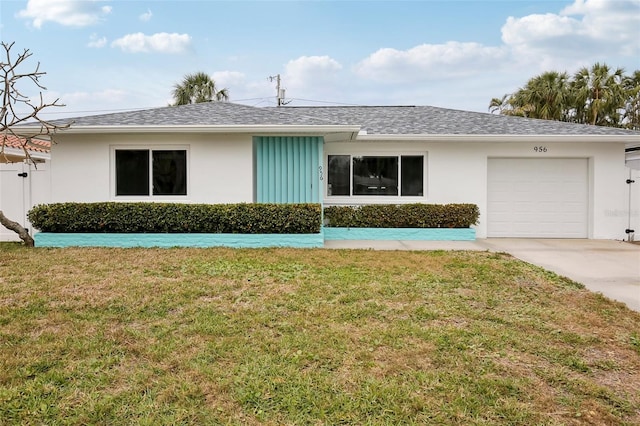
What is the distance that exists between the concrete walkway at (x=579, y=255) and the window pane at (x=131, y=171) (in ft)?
17.3

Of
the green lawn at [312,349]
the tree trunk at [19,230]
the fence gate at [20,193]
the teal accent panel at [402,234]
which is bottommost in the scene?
the green lawn at [312,349]

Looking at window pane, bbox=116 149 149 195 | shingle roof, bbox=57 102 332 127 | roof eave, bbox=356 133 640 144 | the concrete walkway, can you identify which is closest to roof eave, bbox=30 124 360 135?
shingle roof, bbox=57 102 332 127

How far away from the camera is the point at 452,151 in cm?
1177

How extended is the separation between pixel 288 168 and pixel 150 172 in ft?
12.0

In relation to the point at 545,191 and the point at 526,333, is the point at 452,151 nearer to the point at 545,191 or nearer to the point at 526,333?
the point at 545,191

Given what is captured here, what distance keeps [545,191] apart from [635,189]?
2368 mm

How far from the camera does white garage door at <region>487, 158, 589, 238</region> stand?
1177 centimetres

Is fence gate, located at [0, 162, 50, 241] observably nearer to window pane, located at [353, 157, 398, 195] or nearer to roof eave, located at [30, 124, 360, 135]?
roof eave, located at [30, 124, 360, 135]

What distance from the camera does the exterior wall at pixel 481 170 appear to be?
37.9 feet

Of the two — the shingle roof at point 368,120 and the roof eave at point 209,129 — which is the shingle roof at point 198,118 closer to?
the shingle roof at point 368,120

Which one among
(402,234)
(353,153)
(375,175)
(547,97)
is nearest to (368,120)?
(353,153)

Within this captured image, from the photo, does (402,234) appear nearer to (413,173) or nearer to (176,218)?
(413,173)

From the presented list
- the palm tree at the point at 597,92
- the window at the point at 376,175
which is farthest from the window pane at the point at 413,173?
the palm tree at the point at 597,92

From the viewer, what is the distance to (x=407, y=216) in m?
11.2
